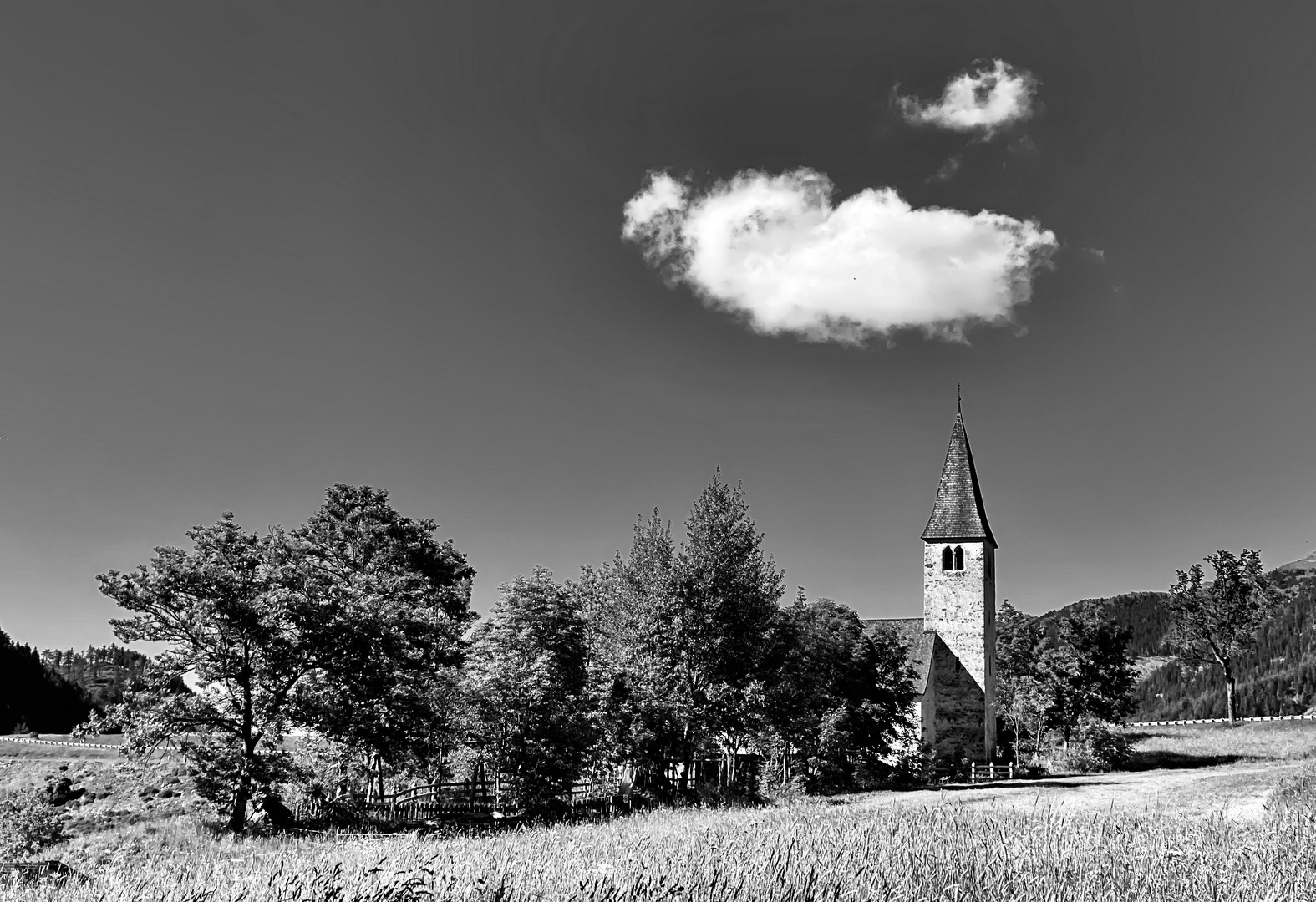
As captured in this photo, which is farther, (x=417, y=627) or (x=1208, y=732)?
(x=1208, y=732)

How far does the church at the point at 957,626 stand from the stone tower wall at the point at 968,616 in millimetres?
49

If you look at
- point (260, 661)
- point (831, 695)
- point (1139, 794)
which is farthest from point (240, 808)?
point (1139, 794)

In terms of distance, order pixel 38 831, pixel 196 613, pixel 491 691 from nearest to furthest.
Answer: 1. pixel 38 831
2. pixel 196 613
3. pixel 491 691

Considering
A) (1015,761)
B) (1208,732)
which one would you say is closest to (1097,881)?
(1015,761)

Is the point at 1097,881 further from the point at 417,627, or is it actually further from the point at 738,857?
the point at 417,627

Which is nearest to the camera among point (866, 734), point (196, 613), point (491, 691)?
point (196, 613)

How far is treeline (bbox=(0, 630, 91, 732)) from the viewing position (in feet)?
231

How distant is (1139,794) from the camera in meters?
22.9

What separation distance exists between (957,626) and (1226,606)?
26401 mm

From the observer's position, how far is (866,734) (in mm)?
32531

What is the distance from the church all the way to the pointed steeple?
0.05 meters

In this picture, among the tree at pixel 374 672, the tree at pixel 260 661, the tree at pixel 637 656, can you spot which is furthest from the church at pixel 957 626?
the tree at pixel 260 661

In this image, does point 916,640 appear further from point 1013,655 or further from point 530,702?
point 530,702

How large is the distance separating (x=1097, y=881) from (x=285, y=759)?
58.9ft
